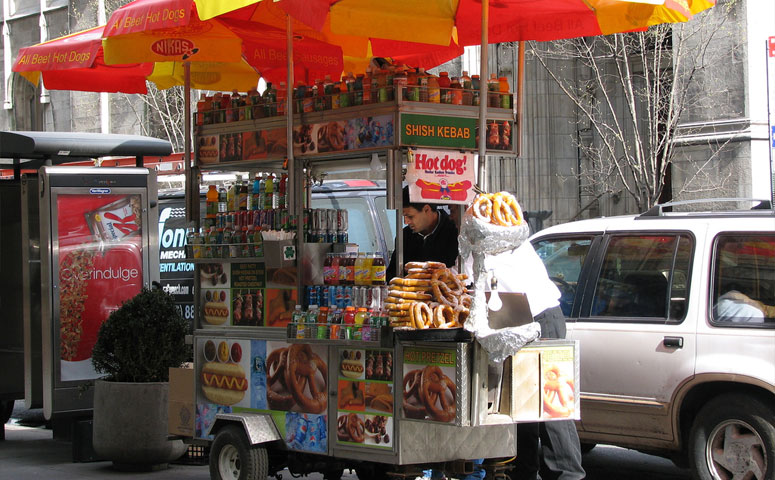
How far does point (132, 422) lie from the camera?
7.98m

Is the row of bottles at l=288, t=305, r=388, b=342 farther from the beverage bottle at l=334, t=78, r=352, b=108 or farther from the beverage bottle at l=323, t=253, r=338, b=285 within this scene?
the beverage bottle at l=334, t=78, r=352, b=108

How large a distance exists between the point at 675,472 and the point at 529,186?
13328 mm

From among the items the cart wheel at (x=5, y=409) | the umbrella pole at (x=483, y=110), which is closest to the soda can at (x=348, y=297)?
the umbrella pole at (x=483, y=110)

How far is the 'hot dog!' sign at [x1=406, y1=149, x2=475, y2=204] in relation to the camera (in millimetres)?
6055

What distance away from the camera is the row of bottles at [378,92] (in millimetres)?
6195

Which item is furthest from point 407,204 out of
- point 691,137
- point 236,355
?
point 691,137

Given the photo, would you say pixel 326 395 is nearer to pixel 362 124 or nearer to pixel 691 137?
pixel 362 124

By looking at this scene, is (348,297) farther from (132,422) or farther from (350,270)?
(132,422)

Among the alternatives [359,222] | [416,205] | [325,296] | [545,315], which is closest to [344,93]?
[416,205]

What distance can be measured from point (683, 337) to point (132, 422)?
4.46m

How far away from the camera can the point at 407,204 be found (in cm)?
648

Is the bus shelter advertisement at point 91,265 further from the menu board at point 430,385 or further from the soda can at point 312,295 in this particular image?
the menu board at point 430,385

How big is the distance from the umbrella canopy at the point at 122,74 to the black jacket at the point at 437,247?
3648 mm

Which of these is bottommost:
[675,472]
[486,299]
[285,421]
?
[675,472]
